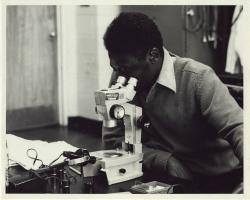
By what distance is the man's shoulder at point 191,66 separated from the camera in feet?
4.74

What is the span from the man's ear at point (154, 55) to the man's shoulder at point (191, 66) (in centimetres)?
9

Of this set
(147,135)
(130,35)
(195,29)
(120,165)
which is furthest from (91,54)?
(120,165)

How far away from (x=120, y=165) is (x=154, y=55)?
42cm

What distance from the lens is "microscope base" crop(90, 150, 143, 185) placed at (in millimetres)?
1257

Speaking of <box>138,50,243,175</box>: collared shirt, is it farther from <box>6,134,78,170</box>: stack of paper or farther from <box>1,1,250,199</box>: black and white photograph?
<box>6,134,78,170</box>: stack of paper

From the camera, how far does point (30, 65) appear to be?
13.5 feet

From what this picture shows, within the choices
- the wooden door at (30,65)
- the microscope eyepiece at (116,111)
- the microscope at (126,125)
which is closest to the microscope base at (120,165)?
the microscope at (126,125)

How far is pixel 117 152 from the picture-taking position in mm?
1351

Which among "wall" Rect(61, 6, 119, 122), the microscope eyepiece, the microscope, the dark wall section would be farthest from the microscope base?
"wall" Rect(61, 6, 119, 122)

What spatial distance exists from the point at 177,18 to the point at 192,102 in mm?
1962

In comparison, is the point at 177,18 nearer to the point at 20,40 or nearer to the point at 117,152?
the point at 20,40

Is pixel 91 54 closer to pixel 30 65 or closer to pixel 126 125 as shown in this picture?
pixel 30 65

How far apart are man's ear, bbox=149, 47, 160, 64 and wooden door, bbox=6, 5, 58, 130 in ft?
9.05

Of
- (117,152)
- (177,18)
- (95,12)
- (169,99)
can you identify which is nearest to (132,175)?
(117,152)
